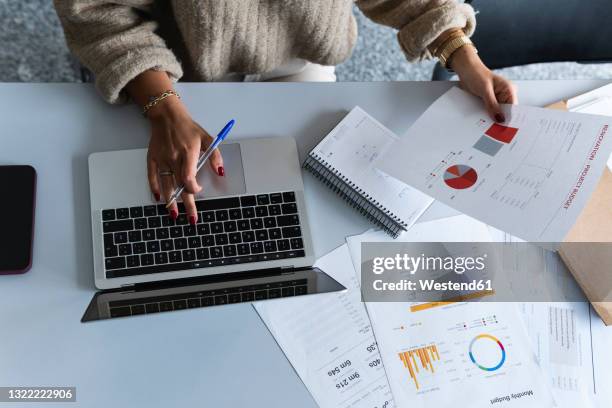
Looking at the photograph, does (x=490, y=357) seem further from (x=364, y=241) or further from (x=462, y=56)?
(x=462, y=56)

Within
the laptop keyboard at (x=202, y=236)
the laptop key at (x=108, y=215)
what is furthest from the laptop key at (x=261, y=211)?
the laptop key at (x=108, y=215)

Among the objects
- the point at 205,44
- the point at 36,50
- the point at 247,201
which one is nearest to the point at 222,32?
the point at 205,44

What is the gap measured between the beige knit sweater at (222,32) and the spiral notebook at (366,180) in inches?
7.5

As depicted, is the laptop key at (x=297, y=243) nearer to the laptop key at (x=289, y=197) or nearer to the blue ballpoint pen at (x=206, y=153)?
the laptop key at (x=289, y=197)

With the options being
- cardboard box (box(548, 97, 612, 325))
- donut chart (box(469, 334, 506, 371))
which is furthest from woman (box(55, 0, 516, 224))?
donut chart (box(469, 334, 506, 371))

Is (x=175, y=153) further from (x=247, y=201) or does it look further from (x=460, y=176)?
(x=460, y=176)

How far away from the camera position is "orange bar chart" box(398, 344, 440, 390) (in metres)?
0.85

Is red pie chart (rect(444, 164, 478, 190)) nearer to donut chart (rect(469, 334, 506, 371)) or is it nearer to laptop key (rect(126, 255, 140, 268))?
donut chart (rect(469, 334, 506, 371))

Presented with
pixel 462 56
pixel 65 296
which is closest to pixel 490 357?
pixel 462 56

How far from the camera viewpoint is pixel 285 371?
83 centimetres

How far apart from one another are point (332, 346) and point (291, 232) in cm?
17

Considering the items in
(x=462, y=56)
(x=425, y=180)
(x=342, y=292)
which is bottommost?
(x=342, y=292)

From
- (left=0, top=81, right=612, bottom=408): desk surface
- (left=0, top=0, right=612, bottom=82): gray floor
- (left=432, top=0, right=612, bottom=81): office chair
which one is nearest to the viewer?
(left=0, top=81, right=612, bottom=408): desk surface

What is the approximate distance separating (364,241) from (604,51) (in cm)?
65
